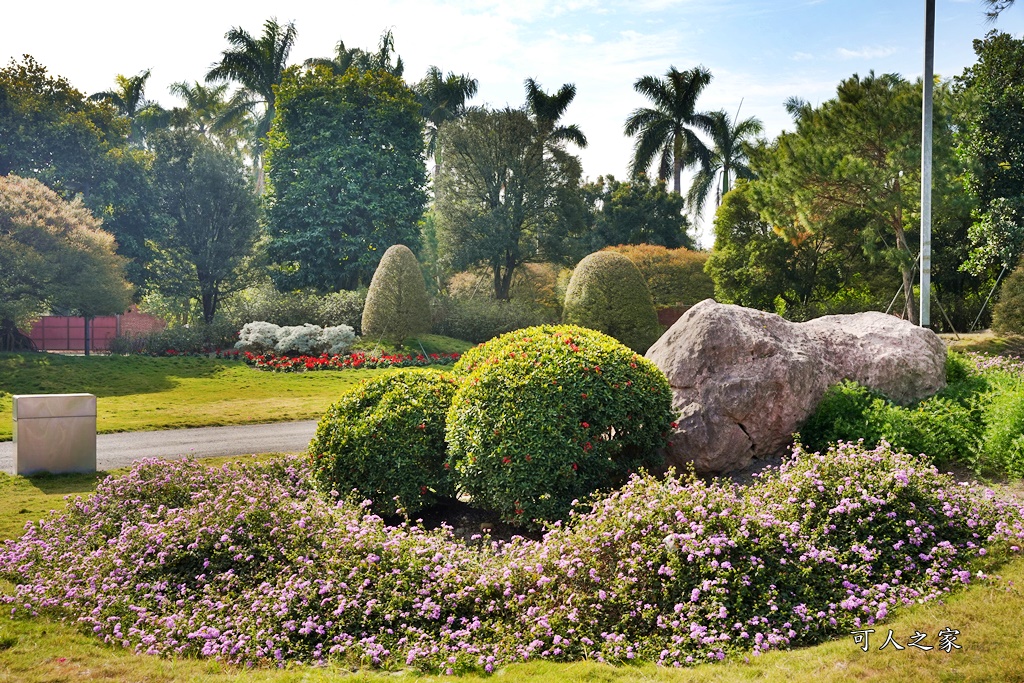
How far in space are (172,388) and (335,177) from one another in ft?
53.2

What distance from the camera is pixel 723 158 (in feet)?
138

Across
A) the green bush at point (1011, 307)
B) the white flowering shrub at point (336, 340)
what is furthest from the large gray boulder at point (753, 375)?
the white flowering shrub at point (336, 340)

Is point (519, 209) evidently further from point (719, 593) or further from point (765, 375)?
point (719, 593)

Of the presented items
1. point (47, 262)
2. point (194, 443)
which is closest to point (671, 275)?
point (47, 262)

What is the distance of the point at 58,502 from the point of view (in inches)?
331

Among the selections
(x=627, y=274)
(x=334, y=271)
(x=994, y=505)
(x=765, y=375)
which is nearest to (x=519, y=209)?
(x=334, y=271)

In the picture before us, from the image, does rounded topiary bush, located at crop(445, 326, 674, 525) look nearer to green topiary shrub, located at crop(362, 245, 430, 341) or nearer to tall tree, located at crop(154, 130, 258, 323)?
green topiary shrub, located at crop(362, 245, 430, 341)

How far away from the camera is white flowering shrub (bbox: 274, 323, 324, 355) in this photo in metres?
24.2

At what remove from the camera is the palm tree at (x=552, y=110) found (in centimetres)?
3662

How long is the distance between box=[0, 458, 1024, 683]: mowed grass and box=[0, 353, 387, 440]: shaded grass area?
9.14 metres

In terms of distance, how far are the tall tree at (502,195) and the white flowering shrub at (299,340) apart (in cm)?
1170

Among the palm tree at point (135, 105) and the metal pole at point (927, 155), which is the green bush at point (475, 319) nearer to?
the metal pole at point (927, 155)

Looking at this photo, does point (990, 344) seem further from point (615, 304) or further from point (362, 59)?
point (362, 59)

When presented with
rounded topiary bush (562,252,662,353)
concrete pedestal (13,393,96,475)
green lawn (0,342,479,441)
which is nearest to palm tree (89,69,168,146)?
green lawn (0,342,479,441)
